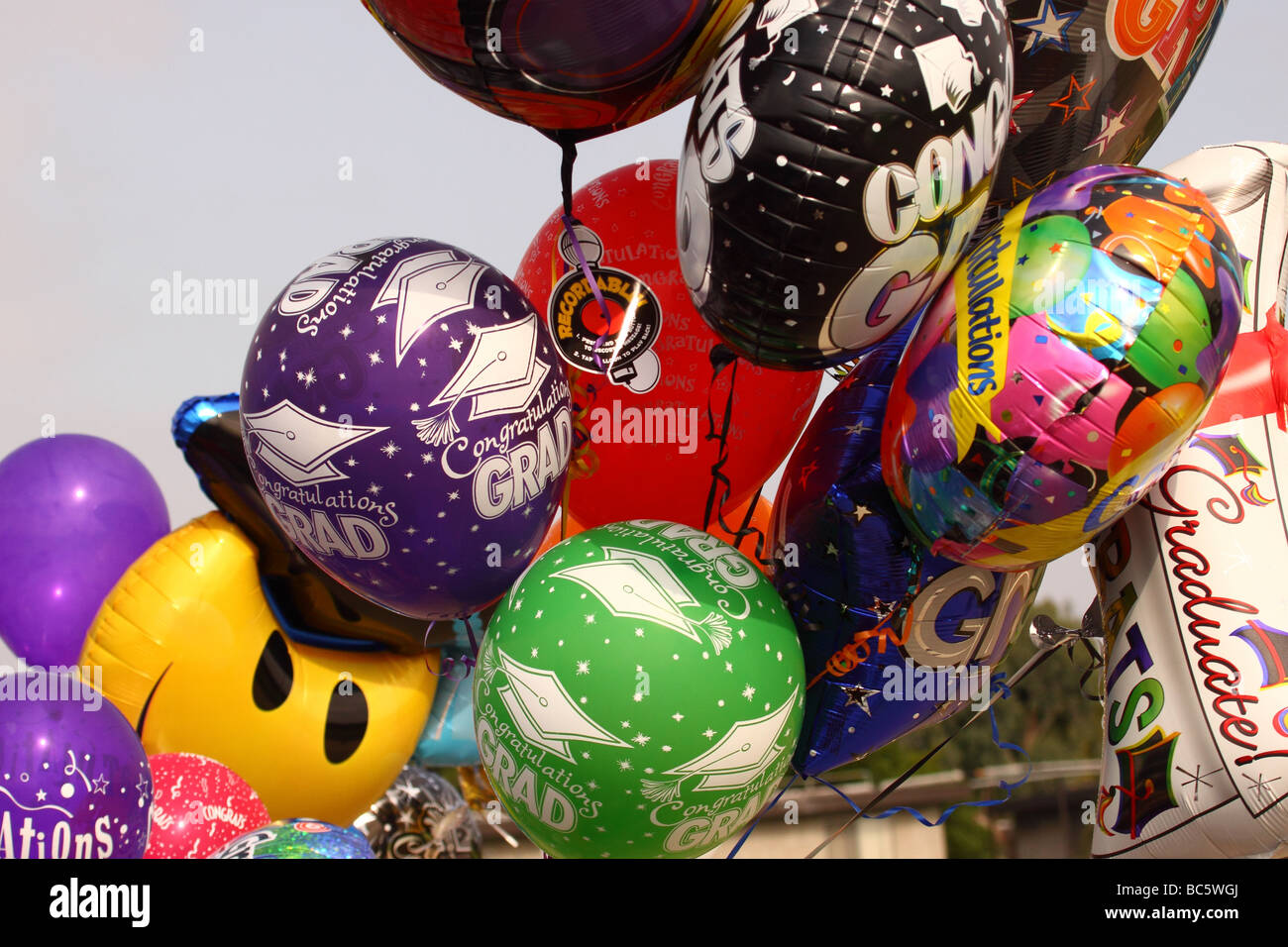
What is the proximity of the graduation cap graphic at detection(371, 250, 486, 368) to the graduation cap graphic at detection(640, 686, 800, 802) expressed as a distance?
36.7 inches

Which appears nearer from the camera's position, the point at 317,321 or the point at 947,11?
the point at 947,11

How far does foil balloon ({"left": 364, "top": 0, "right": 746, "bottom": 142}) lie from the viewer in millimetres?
1868

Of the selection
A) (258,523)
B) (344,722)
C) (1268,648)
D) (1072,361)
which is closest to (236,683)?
(344,722)

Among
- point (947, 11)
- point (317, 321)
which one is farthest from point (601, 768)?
point (947, 11)

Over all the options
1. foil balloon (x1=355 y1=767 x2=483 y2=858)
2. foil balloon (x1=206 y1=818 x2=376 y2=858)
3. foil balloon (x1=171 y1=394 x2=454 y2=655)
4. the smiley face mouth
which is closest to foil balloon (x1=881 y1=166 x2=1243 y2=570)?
foil balloon (x1=206 y1=818 x2=376 y2=858)

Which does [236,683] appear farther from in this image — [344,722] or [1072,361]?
[1072,361]

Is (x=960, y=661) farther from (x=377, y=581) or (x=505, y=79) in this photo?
(x=505, y=79)

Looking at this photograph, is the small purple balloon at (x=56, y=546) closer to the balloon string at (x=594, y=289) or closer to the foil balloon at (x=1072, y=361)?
the balloon string at (x=594, y=289)

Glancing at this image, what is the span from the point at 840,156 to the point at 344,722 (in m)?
2.42

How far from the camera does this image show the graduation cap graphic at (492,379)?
200cm

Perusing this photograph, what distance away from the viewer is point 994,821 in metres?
16.1

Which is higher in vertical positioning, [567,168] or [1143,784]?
[567,168]

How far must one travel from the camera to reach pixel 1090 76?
217 cm
